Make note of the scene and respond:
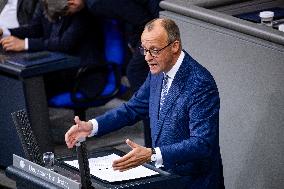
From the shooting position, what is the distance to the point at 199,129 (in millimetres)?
4023

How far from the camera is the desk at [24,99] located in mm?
6242

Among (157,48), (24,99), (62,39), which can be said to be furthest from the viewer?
(62,39)

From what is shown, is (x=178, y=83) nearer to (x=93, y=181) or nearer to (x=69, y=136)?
(x=69, y=136)

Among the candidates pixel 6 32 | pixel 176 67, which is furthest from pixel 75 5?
pixel 176 67

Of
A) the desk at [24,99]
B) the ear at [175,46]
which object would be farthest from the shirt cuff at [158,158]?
the desk at [24,99]

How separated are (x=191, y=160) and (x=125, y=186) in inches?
18.9

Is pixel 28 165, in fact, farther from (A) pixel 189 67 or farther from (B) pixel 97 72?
(B) pixel 97 72

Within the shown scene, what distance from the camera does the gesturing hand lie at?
375cm

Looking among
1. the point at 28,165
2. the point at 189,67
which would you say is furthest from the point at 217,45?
the point at 28,165

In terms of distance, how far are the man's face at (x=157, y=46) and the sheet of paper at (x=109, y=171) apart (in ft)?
1.46

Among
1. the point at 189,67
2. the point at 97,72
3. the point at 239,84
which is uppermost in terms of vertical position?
the point at 189,67

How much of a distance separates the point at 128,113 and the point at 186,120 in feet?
1.03

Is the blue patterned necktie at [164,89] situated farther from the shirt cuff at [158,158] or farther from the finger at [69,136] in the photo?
the finger at [69,136]

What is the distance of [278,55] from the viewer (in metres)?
4.79
